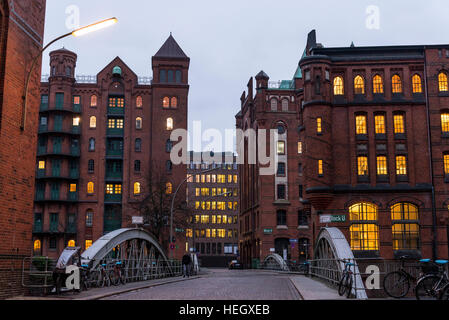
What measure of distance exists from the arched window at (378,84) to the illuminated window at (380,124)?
1890 millimetres

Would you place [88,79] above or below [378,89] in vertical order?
above

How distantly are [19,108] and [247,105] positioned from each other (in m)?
62.9

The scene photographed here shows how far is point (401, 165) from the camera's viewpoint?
1548 inches

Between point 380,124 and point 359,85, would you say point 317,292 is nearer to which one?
point 380,124

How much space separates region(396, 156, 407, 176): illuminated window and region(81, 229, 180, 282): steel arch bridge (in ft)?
57.9

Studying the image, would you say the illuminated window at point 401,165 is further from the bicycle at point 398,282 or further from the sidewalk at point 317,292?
the bicycle at point 398,282

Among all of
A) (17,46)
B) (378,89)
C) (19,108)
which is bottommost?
(19,108)

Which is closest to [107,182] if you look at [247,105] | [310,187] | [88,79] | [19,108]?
[88,79]

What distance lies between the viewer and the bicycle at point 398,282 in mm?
15922

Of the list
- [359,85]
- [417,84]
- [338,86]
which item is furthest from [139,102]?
[417,84]

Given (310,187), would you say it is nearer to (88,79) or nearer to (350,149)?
(350,149)

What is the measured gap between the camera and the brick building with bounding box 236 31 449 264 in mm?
38062

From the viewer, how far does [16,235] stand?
15055 millimetres

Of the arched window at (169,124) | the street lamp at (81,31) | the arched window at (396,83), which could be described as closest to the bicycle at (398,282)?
the street lamp at (81,31)
